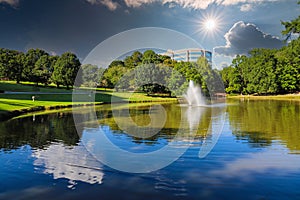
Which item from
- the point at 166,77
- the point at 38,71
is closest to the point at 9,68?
the point at 38,71

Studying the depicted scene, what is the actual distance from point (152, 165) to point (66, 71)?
79.1 meters

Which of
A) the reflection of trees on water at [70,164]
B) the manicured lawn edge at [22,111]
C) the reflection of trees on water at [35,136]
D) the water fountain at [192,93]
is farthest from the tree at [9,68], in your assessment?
the reflection of trees on water at [70,164]

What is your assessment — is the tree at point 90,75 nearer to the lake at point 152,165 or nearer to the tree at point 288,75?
the tree at point 288,75

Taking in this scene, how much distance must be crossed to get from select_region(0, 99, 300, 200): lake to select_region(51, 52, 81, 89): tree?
69262 mm

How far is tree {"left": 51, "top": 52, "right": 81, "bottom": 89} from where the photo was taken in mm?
83938

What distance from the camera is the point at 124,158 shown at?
11.4m

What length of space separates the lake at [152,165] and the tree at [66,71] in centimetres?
6926

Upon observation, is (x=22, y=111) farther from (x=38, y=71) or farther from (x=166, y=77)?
(x=38, y=71)

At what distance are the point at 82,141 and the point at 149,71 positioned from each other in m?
60.9

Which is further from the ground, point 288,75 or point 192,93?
point 288,75

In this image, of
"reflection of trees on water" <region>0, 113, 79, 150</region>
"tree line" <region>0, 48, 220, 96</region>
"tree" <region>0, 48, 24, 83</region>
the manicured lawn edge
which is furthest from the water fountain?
"tree" <region>0, 48, 24, 83</region>

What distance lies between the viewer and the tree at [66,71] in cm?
8394

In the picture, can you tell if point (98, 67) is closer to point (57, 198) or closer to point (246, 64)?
point (246, 64)

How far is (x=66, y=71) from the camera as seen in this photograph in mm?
84500
